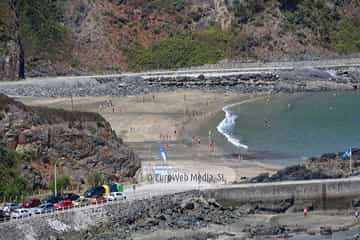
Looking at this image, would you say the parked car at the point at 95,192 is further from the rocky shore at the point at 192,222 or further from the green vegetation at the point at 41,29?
the green vegetation at the point at 41,29

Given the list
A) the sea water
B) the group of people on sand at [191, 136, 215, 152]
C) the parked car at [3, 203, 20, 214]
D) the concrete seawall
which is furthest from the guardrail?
the group of people on sand at [191, 136, 215, 152]

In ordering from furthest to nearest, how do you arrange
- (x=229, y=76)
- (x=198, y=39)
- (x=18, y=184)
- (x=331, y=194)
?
(x=198, y=39) → (x=229, y=76) → (x=331, y=194) → (x=18, y=184)

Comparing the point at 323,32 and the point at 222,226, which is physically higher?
the point at 323,32

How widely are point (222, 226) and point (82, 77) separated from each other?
222ft

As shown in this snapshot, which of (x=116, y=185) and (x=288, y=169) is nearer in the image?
(x=116, y=185)

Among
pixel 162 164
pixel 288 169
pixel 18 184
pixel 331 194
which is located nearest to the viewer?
pixel 18 184

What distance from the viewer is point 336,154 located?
71250mm

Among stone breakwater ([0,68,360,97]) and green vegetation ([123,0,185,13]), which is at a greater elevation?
green vegetation ([123,0,185,13])

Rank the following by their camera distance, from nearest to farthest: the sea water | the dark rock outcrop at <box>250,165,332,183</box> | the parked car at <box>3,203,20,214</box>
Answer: the parked car at <box>3,203,20,214</box>
the dark rock outcrop at <box>250,165,332,183</box>
the sea water

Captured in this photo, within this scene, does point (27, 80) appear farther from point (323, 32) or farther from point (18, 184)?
point (18, 184)

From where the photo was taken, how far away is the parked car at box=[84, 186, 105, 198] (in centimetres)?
5533

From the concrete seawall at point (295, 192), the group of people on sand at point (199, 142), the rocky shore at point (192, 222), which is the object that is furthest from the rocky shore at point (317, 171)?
the group of people on sand at point (199, 142)

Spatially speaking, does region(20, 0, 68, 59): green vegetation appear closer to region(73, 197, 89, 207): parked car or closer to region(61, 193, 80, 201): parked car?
region(61, 193, 80, 201): parked car

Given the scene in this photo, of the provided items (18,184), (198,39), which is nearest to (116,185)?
(18,184)
